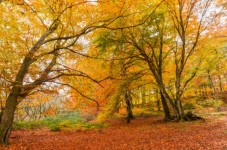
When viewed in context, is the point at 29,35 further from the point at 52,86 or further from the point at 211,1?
the point at 211,1

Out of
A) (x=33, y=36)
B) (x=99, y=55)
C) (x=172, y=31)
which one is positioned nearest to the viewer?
(x=33, y=36)

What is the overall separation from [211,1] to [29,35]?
10833 mm

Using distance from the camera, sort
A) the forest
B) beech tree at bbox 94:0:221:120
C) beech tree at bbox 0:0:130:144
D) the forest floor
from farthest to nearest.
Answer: beech tree at bbox 94:0:221:120
the forest
beech tree at bbox 0:0:130:144
the forest floor

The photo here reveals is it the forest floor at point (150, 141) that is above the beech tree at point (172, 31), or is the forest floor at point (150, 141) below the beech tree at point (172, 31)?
below

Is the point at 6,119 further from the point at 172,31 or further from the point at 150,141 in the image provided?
the point at 172,31

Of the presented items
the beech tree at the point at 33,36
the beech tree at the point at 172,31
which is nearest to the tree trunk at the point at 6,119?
the beech tree at the point at 33,36

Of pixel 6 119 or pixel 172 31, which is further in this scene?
pixel 172 31

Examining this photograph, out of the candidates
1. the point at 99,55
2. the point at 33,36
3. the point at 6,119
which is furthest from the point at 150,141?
the point at 33,36

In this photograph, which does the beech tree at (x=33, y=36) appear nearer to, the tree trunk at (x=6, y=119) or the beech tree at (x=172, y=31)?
the tree trunk at (x=6, y=119)

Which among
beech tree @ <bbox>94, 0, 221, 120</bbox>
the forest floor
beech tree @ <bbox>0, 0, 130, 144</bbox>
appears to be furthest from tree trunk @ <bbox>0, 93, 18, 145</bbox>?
beech tree @ <bbox>94, 0, 221, 120</bbox>

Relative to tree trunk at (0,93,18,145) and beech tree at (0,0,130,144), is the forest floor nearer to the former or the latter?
tree trunk at (0,93,18,145)

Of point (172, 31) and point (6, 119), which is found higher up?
point (172, 31)

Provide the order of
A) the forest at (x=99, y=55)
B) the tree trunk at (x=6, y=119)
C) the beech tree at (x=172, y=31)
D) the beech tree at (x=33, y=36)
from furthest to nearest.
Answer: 1. the beech tree at (x=172, y=31)
2. the tree trunk at (x=6, y=119)
3. the forest at (x=99, y=55)
4. the beech tree at (x=33, y=36)

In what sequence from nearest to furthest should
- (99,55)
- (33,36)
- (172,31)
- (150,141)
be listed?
(150,141) → (33,36) → (99,55) → (172,31)
